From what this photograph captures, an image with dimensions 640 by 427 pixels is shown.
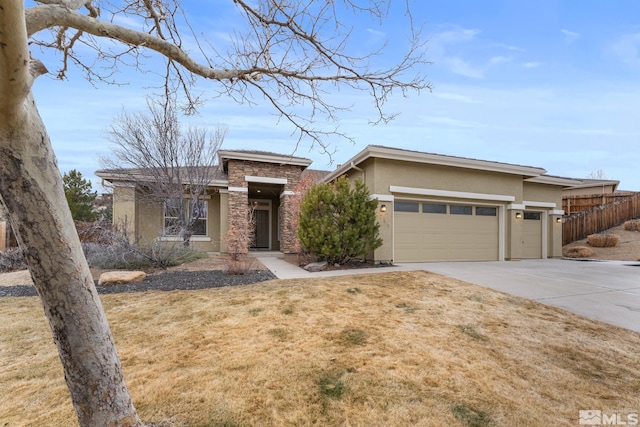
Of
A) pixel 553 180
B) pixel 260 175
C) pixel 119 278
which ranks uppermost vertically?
pixel 260 175

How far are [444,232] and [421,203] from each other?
1519mm

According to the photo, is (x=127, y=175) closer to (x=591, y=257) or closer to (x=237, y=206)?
(x=237, y=206)

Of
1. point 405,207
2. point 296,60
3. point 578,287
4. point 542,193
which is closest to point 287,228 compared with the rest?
point 405,207

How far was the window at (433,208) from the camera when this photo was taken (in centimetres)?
1089

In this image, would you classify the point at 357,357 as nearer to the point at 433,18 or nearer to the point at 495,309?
the point at 495,309

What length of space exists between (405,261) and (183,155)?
9.88 meters

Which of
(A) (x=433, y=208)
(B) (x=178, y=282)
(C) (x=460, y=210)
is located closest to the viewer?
(B) (x=178, y=282)

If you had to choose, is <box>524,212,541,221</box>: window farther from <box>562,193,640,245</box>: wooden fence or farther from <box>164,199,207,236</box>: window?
<box>164,199,207,236</box>: window

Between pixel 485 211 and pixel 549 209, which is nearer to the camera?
pixel 485 211

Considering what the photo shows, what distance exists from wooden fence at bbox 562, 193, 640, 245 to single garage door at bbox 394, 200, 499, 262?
6.97 m

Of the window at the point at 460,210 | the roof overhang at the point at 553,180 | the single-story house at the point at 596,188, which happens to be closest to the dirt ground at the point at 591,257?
the roof overhang at the point at 553,180

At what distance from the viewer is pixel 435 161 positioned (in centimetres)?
1054

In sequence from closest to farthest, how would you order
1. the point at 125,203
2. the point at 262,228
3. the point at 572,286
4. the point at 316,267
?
the point at 572,286, the point at 316,267, the point at 125,203, the point at 262,228

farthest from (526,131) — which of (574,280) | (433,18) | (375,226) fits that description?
(433,18)
